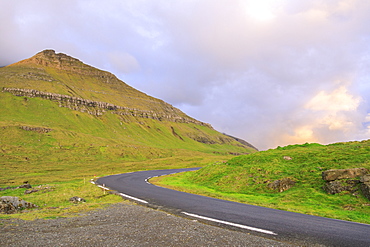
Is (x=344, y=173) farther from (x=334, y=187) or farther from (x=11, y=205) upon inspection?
(x=11, y=205)

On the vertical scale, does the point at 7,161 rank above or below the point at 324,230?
below

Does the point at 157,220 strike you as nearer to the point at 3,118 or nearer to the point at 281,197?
the point at 281,197

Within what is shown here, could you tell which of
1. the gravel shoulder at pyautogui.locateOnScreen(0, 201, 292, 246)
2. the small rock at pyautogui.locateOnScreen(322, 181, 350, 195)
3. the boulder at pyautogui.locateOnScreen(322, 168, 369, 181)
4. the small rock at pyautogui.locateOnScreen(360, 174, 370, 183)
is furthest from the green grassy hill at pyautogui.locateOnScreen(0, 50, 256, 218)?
the small rock at pyautogui.locateOnScreen(360, 174, 370, 183)

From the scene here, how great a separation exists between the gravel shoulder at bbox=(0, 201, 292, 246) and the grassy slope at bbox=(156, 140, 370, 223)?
985 centimetres

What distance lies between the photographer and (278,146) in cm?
4128

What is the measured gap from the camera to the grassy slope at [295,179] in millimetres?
18453

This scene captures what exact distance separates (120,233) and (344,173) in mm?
22084

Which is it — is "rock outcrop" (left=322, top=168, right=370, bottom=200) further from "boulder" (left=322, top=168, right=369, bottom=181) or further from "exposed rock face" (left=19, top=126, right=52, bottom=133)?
"exposed rock face" (left=19, top=126, right=52, bottom=133)

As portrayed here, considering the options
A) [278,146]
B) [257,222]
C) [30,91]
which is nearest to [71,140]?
[30,91]

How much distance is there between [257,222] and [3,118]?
176 m

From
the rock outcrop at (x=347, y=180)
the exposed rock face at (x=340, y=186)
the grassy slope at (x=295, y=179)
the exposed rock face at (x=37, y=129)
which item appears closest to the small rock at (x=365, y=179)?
the rock outcrop at (x=347, y=180)

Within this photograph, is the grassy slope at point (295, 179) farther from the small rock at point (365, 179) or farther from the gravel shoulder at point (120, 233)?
the gravel shoulder at point (120, 233)

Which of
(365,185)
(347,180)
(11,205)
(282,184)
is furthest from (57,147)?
(365,185)

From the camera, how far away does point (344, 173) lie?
22.0 meters
